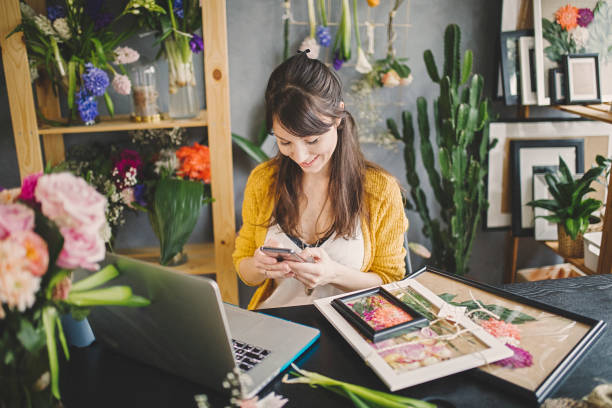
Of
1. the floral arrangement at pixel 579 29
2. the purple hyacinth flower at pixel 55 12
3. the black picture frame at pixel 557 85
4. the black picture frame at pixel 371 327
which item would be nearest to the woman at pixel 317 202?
the black picture frame at pixel 371 327

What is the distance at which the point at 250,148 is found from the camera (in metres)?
2.26

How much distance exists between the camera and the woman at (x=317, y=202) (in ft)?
4.47

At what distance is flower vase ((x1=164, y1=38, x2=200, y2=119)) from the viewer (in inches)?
76.1

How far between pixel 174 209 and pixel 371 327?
3.98 feet

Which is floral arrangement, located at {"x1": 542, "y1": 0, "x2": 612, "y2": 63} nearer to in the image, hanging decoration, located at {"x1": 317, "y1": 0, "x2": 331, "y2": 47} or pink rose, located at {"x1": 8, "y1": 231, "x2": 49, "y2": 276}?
hanging decoration, located at {"x1": 317, "y1": 0, "x2": 331, "y2": 47}

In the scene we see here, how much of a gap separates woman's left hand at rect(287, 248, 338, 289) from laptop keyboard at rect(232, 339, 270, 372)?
0.36m

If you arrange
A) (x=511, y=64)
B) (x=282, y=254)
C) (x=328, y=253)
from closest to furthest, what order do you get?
1. (x=282, y=254)
2. (x=328, y=253)
3. (x=511, y=64)

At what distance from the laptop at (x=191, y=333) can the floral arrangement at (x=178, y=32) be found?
1.25 meters

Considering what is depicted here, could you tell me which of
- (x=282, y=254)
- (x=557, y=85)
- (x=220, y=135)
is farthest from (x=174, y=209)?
(x=557, y=85)

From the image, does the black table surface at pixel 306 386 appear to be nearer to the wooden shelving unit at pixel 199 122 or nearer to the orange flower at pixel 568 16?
the wooden shelving unit at pixel 199 122

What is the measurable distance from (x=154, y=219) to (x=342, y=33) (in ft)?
3.94

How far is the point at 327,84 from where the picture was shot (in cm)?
139

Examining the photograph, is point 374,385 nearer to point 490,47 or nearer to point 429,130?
point 429,130

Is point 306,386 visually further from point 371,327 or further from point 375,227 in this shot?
point 375,227
